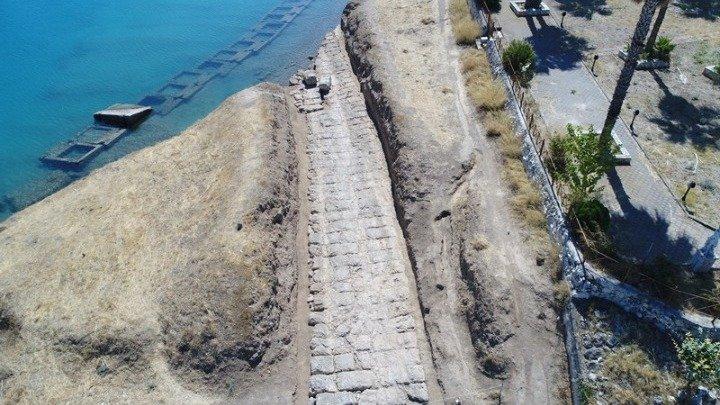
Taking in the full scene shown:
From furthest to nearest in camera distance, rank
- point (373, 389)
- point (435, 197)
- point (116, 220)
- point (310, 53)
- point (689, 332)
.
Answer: point (310, 53) → point (116, 220) → point (435, 197) → point (373, 389) → point (689, 332)

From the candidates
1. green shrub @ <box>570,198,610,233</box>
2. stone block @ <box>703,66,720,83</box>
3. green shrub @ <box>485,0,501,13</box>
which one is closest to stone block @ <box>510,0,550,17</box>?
green shrub @ <box>485,0,501,13</box>

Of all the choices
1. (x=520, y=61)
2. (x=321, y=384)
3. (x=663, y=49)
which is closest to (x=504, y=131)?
(x=520, y=61)

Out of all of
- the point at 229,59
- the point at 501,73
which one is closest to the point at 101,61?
the point at 229,59

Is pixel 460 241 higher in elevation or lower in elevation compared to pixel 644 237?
higher

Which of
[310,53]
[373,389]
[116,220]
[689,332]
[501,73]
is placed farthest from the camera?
[310,53]

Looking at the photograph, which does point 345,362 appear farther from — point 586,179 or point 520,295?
point 586,179

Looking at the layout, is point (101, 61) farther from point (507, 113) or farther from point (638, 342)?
point (638, 342)

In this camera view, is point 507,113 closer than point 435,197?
No
